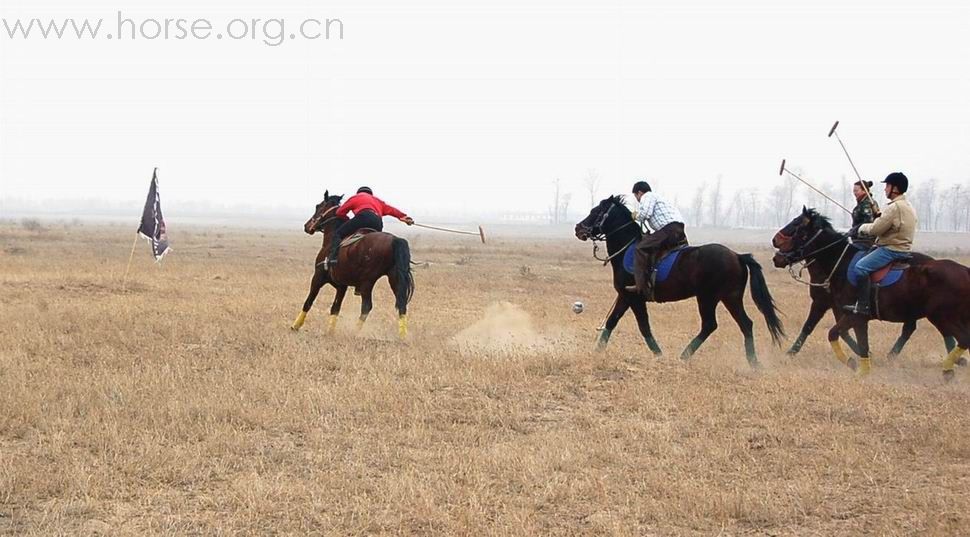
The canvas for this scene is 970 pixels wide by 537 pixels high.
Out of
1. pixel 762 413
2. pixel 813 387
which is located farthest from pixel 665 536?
pixel 813 387

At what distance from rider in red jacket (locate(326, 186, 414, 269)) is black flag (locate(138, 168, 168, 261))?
7.49 meters

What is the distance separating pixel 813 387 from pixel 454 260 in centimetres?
2829

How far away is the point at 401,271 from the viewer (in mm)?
12758

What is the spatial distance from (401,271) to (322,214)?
6.40 feet

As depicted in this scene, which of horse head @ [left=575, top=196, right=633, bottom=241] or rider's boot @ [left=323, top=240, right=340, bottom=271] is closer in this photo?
horse head @ [left=575, top=196, right=633, bottom=241]

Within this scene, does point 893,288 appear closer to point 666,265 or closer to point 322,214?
point 666,265

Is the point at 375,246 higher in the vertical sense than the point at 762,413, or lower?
higher

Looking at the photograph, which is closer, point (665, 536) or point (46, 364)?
point (665, 536)

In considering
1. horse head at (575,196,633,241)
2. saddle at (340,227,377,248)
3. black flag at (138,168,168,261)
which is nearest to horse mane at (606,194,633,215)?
horse head at (575,196,633,241)

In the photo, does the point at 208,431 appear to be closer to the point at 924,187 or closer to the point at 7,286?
the point at 7,286

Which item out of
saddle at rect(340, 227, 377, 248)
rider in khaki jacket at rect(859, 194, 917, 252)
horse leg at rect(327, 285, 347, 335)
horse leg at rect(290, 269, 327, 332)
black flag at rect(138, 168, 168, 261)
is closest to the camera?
rider in khaki jacket at rect(859, 194, 917, 252)

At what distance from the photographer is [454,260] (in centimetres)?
3728

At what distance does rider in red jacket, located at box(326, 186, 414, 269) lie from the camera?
43.5 feet

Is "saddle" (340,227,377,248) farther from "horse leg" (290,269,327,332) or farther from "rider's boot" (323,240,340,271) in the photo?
"horse leg" (290,269,327,332)
